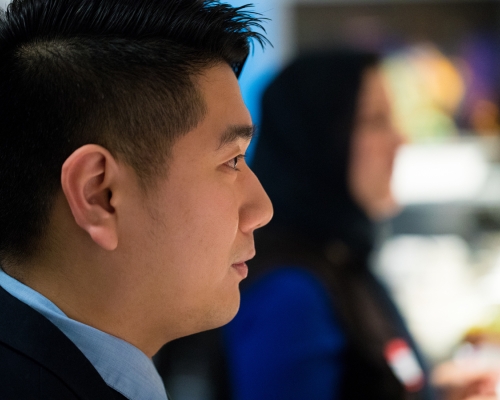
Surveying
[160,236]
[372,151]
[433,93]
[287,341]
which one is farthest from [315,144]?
[433,93]

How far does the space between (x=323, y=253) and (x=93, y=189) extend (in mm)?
863

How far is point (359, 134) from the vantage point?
1.70 m

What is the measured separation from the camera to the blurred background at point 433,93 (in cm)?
350

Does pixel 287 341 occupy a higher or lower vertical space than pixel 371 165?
lower

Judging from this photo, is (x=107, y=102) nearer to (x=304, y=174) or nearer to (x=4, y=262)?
(x=4, y=262)

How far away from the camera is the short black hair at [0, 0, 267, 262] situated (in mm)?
760

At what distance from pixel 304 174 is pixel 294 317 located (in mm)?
461

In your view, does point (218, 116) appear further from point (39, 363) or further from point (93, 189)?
point (39, 363)

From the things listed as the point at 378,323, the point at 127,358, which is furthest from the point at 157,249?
the point at 378,323

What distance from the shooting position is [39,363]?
26.0 inches

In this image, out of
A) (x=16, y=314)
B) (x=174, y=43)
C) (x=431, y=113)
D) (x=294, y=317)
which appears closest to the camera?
(x=16, y=314)

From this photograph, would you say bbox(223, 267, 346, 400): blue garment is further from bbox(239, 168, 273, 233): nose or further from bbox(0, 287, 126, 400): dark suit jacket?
bbox(0, 287, 126, 400): dark suit jacket

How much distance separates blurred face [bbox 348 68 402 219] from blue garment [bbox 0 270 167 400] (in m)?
1.02

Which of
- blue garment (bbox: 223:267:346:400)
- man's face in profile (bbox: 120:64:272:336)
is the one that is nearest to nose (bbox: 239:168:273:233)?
man's face in profile (bbox: 120:64:272:336)
